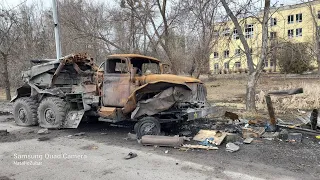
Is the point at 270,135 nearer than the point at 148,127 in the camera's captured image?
Yes

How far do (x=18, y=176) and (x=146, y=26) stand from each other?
17432 millimetres

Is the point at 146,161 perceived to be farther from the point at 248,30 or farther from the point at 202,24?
the point at 202,24

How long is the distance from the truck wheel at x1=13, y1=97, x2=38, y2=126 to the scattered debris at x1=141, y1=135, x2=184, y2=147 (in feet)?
16.4

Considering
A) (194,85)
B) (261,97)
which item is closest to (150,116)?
(194,85)

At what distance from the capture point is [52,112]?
31.2 ft

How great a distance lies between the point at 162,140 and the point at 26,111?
5772mm

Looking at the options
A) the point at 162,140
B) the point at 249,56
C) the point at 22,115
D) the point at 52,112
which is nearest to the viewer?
the point at 162,140

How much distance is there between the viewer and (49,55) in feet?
74.2

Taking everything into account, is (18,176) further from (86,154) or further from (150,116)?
(150,116)

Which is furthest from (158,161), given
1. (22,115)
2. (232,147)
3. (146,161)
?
(22,115)

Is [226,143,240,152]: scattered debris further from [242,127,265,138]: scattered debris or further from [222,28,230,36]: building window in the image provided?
[222,28,230,36]: building window

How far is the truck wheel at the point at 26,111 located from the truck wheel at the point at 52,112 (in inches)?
22.5

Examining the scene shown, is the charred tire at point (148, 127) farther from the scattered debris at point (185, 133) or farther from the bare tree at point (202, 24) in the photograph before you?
the bare tree at point (202, 24)

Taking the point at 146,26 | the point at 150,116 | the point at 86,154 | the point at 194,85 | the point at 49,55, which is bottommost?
the point at 86,154
